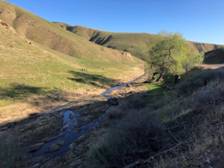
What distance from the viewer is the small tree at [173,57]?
38.4m

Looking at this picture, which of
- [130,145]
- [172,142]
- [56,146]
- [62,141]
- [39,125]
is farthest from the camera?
[39,125]

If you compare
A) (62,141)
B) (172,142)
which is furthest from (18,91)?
(172,142)

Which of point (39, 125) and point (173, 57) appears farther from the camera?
point (173, 57)

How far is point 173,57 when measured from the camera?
1532 inches

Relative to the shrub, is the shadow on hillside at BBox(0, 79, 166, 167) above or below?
below

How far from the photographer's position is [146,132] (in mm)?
7543

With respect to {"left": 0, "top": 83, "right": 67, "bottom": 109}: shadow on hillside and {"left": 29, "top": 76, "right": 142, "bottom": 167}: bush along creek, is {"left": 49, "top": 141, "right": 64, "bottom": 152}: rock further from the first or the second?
{"left": 0, "top": 83, "right": 67, "bottom": 109}: shadow on hillside

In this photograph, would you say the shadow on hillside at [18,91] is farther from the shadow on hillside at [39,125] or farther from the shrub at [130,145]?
the shrub at [130,145]

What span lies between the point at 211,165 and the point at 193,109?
15.9ft

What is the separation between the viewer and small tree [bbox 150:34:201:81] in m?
38.4

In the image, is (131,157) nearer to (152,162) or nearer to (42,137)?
(152,162)

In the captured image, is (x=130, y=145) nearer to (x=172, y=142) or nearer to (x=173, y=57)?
(x=172, y=142)

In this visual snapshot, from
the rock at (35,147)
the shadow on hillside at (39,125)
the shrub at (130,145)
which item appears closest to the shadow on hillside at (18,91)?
the shadow on hillside at (39,125)

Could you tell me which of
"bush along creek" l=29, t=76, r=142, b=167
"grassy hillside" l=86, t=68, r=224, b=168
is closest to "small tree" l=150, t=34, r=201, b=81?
"bush along creek" l=29, t=76, r=142, b=167
